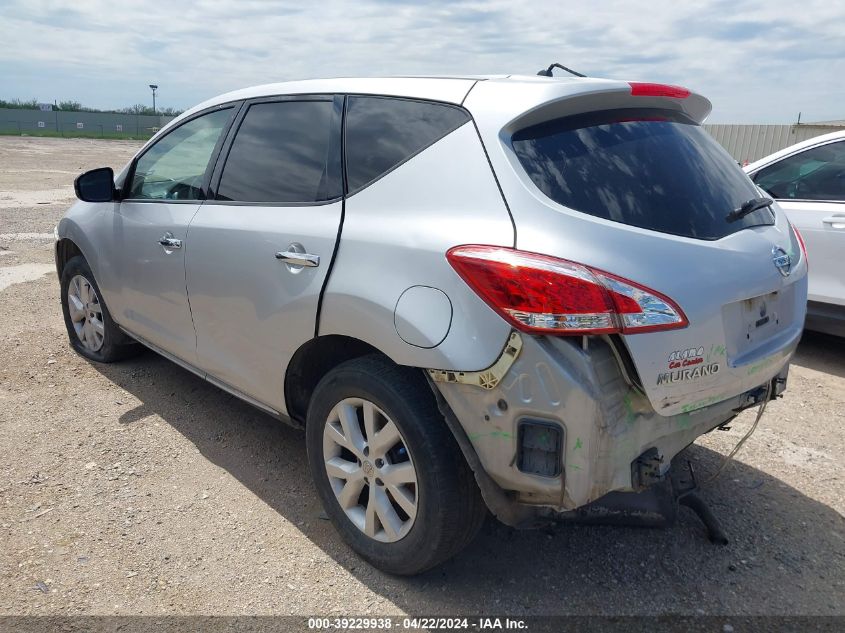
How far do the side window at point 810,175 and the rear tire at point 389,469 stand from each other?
158 inches

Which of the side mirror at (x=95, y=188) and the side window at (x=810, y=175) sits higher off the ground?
the side window at (x=810, y=175)

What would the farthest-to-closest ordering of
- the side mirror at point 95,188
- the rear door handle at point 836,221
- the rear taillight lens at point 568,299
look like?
the rear door handle at point 836,221 < the side mirror at point 95,188 < the rear taillight lens at point 568,299

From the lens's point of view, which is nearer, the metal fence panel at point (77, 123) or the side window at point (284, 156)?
the side window at point (284, 156)

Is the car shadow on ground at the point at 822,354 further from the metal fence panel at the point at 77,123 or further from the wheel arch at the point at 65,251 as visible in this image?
the metal fence panel at the point at 77,123

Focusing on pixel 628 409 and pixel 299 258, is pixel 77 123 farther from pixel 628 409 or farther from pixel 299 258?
pixel 628 409

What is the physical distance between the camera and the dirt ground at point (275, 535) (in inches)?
100.0

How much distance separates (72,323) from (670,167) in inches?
171

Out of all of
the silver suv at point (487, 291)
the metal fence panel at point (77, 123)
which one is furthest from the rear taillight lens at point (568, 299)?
the metal fence panel at point (77, 123)

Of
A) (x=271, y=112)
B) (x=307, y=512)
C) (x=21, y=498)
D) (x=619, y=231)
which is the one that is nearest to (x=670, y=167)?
(x=619, y=231)

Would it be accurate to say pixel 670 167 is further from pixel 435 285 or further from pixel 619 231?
pixel 435 285

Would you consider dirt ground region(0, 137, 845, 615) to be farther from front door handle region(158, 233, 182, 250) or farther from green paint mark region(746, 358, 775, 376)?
front door handle region(158, 233, 182, 250)

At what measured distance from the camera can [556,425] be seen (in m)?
2.04

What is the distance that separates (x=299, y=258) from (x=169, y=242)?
1.15 metres

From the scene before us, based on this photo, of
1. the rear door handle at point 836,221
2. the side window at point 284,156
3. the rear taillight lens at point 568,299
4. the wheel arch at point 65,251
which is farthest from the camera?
the rear door handle at point 836,221
